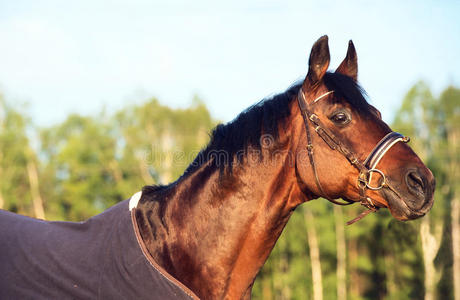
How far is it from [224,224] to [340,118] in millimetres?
1257

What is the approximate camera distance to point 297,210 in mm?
32344

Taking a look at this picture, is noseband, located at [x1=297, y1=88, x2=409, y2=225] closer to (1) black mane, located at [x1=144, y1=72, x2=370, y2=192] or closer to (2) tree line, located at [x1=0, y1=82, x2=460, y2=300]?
(1) black mane, located at [x1=144, y1=72, x2=370, y2=192]

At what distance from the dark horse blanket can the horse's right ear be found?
1.86 meters

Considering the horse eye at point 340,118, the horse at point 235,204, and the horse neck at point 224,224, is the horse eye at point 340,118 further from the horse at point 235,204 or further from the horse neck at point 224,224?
the horse neck at point 224,224

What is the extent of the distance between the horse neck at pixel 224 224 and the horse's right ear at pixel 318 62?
49cm

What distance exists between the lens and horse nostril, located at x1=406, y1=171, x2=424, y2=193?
3.04m

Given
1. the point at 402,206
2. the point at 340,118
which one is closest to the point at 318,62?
the point at 340,118

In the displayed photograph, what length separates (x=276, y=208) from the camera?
3.24 meters

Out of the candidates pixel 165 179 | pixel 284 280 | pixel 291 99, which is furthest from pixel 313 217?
pixel 291 99

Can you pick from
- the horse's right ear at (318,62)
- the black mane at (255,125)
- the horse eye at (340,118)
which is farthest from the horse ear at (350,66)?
the horse eye at (340,118)

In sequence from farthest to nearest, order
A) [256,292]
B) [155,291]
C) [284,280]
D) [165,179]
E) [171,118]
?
[171,118], [256,292], [284,280], [165,179], [155,291]

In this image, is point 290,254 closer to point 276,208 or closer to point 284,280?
point 284,280

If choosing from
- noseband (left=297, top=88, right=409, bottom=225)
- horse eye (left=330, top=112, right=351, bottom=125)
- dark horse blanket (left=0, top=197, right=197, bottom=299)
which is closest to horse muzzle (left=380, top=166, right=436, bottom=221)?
noseband (left=297, top=88, right=409, bottom=225)

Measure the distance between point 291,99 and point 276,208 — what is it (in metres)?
0.95
